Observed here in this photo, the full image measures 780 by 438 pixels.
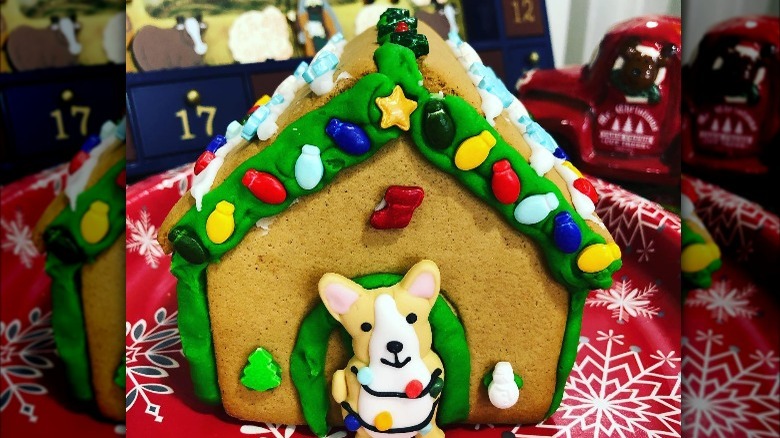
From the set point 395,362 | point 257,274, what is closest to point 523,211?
point 395,362

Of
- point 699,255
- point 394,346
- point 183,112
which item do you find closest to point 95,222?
point 183,112

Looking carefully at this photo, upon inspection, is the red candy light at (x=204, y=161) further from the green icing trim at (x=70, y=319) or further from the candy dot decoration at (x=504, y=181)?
the candy dot decoration at (x=504, y=181)

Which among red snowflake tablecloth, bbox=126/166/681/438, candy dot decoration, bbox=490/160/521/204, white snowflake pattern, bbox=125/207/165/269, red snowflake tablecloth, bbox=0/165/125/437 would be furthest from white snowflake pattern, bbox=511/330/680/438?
white snowflake pattern, bbox=125/207/165/269

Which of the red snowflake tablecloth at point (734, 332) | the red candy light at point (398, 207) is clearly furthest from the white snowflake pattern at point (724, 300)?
the red candy light at point (398, 207)

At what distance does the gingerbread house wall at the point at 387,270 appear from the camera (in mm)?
1004

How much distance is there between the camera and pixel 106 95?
0.93 m

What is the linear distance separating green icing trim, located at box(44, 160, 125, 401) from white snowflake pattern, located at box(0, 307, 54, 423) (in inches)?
0.8

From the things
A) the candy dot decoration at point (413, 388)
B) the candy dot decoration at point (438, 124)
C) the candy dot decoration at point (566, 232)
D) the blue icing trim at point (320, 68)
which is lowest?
the candy dot decoration at point (413, 388)

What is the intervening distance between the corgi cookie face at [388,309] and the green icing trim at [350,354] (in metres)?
0.04

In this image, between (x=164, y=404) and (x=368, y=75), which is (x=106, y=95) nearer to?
(x=368, y=75)

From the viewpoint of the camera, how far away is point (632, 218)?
5.26ft

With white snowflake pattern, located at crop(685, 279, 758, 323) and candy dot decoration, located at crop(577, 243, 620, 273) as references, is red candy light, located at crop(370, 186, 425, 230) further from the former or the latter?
white snowflake pattern, located at crop(685, 279, 758, 323)

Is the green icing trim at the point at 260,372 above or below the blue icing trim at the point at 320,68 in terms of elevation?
below

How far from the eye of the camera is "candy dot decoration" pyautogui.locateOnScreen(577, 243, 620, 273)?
1.00 metres
